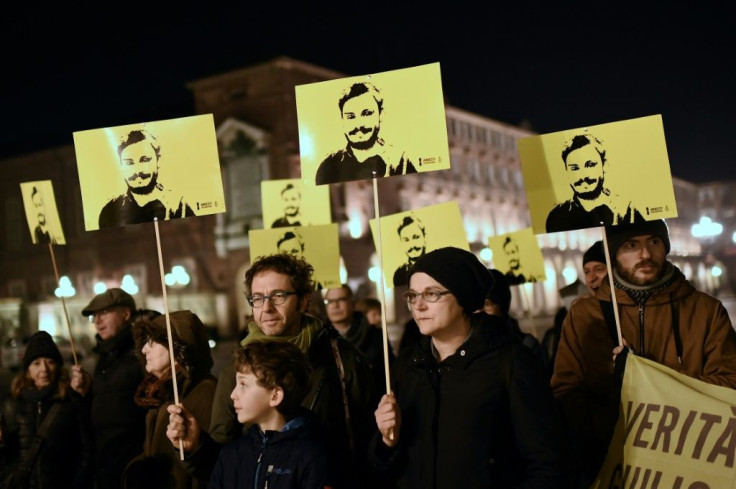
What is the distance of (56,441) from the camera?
5.56 meters

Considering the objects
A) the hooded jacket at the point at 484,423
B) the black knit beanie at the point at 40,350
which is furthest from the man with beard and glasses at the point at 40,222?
the hooded jacket at the point at 484,423

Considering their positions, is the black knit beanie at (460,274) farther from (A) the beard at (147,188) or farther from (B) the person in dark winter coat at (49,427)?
(B) the person in dark winter coat at (49,427)

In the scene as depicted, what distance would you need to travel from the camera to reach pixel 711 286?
83.1m

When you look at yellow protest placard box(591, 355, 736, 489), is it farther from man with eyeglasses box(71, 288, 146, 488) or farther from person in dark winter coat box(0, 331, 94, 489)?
person in dark winter coat box(0, 331, 94, 489)

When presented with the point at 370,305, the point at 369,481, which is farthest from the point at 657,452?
the point at 370,305

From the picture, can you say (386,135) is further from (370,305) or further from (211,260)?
(211,260)

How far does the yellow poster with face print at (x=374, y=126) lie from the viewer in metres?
4.04

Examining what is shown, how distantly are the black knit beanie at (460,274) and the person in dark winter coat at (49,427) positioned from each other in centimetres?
336

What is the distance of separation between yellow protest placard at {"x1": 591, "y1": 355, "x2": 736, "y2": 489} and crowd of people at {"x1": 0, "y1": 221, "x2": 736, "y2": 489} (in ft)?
0.52

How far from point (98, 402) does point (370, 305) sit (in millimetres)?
4495

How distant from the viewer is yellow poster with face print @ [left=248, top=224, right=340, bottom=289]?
6.34m

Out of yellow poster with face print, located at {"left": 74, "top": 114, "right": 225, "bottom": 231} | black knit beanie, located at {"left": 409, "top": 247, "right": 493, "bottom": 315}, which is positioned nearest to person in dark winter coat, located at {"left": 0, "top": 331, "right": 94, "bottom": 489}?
yellow poster with face print, located at {"left": 74, "top": 114, "right": 225, "bottom": 231}

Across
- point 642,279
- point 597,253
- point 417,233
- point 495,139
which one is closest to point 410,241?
point 417,233

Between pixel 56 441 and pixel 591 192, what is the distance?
13.0 feet
